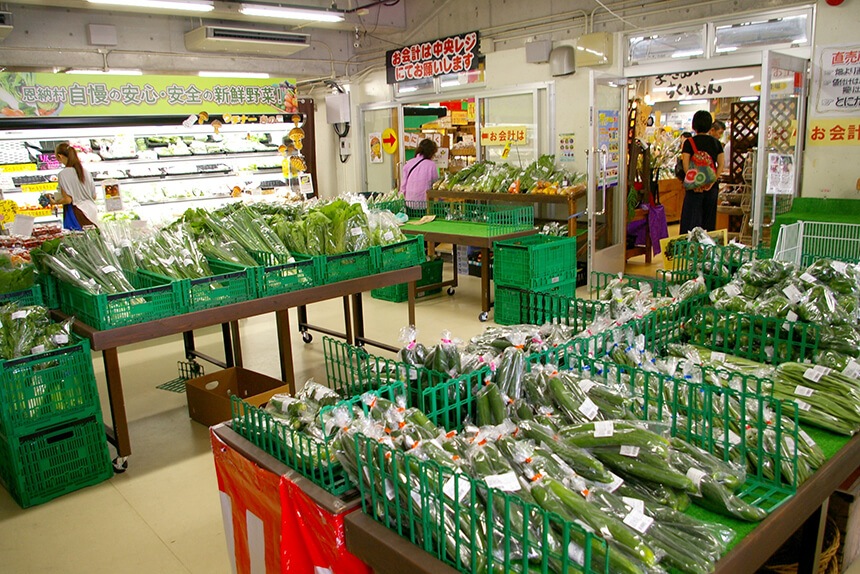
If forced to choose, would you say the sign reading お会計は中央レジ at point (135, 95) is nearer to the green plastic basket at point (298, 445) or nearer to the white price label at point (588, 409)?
the green plastic basket at point (298, 445)

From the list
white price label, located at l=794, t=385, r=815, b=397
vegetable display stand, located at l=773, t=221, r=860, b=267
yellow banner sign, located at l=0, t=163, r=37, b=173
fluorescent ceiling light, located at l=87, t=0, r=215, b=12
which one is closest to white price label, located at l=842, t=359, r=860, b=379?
white price label, located at l=794, t=385, r=815, b=397

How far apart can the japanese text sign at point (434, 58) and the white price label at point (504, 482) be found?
8.17 meters

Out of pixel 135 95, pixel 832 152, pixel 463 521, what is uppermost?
pixel 135 95

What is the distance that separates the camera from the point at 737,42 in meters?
6.88

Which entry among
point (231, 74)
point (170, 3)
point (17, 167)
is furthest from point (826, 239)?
point (231, 74)

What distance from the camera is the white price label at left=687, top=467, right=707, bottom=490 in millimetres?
1873

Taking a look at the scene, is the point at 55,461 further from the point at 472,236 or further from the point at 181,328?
the point at 472,236

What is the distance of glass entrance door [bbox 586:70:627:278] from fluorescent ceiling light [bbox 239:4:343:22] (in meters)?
3.60

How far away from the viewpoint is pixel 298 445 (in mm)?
2031

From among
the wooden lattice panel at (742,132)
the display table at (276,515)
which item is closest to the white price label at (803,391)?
the display table at (276,515)

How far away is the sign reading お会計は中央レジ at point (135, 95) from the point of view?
7.16 metres

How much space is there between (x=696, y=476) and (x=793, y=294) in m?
1.62

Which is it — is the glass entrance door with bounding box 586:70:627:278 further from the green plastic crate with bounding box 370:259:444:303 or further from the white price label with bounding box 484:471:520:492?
the white price label with bounding box 484:471:520:492

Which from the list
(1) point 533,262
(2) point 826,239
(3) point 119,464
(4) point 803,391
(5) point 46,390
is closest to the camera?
(4) point 803,391
